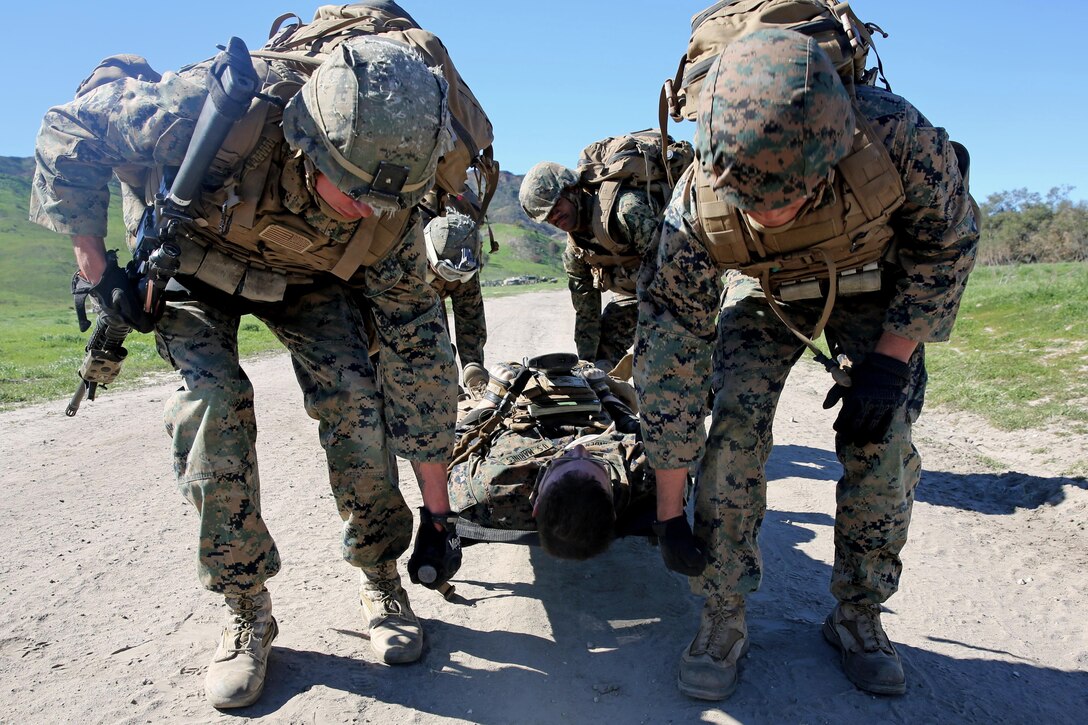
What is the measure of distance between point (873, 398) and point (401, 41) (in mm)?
2249

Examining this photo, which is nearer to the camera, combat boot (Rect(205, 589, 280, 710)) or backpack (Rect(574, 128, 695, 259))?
combat boot (Rect(205, 589, 280, 710))

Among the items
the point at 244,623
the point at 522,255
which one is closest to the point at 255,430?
the point at 244,623

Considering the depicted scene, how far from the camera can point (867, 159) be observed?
8.43 ft

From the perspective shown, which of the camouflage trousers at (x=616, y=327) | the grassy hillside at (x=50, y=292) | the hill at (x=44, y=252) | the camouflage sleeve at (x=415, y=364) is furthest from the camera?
the hill at (x=44, y=252)

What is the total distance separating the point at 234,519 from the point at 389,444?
28.4 inches

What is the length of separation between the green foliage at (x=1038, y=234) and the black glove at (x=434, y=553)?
109 feet

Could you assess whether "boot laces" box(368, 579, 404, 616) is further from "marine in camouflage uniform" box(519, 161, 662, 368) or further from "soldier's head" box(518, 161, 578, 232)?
"soldier's head" box(518, 161, 578, 232)

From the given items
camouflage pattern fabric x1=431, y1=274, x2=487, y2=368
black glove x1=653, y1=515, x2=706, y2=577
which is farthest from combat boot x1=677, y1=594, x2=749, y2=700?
camouflage pattern fabric x1=431, y1=274, x2=487, y2=368

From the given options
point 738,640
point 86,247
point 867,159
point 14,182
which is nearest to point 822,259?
point 867,159

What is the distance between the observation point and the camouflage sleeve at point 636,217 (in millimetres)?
5645

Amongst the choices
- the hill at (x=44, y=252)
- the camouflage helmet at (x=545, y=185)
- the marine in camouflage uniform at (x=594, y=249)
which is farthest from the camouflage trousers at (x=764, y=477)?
the hill at (x=44, y=252)

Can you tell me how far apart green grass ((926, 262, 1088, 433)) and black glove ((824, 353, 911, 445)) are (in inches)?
160

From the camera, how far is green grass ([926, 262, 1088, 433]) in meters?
6.48

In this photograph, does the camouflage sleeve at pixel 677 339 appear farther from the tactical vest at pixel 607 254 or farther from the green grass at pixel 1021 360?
the green grass at pixel 1021 360
